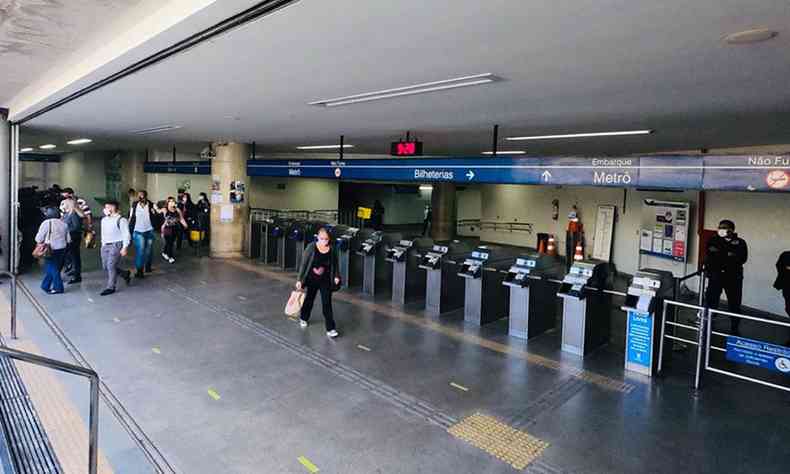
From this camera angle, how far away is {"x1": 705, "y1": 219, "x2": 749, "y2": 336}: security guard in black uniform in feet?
21.7

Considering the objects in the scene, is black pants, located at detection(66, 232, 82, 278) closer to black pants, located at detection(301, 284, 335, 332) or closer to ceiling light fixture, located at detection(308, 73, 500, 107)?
black pants, located at detection(301, 284, 335, 332)

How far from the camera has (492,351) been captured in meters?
6.08

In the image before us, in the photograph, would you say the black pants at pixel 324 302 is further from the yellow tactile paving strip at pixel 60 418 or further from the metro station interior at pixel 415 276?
the yellow tactile paving strip at pixel 60 418

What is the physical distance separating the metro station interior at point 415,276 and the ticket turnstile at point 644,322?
24 mm

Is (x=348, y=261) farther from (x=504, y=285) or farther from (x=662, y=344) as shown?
(x=662, y=344)

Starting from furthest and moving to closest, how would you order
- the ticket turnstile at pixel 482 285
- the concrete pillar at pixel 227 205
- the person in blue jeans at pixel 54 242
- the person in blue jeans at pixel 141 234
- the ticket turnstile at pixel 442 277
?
the concrete pillar at pixel 227 205 → the person in blue jeans at pixel 141 234 → the ticket turnstile at pixel 442 277 → the person in blue jeans at pixel 54 242 → the ticket turnstile at pixel 482 285

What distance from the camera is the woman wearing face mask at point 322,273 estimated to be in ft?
20.9

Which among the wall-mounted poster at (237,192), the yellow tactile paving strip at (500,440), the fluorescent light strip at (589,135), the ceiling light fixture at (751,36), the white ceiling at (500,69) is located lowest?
the yellow tactile paving strip at (500,440)

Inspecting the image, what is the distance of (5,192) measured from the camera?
360 inches

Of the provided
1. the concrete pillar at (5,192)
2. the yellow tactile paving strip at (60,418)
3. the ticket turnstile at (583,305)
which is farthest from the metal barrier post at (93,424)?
the concrete pillar at (5,192)

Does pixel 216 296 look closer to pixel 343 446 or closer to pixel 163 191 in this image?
pixel 343 446

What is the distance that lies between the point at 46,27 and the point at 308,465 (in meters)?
4.07

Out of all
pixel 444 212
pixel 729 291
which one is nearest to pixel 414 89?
pixel 729 291

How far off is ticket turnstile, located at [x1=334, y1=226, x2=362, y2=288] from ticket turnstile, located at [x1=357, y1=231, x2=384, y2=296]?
0.47 metres
